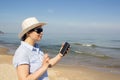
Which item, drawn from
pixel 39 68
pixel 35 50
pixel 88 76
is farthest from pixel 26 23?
pixel 88 76

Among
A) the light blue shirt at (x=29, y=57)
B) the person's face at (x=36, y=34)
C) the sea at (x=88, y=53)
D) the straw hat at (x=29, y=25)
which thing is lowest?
the sea at (x=88, y=53)

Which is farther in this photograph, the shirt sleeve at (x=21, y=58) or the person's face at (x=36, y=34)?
the person's face at (x=36, y=34)

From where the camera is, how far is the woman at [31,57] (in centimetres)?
295

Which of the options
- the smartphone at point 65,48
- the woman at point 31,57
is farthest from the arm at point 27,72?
the smartphone at point 65,48

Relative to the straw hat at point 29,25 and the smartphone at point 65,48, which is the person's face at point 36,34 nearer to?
the straw hat at point 29,25

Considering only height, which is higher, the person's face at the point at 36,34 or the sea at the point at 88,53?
the person's face at the point at 36,34

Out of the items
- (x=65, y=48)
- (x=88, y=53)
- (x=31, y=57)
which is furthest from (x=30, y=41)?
(x=88, y=53)

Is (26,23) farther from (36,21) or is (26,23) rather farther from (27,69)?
(27,69)

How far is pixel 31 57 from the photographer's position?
3.11m

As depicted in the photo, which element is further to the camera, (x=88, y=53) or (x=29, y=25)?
(x=88, y=53)

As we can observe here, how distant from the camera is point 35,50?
3215 mm

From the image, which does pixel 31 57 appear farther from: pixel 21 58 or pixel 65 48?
pixel 65 48

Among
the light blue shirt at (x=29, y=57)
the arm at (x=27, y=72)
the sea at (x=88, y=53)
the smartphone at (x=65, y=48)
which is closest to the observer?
the arm at (x=27, y=72)

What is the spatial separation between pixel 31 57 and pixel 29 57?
26 mm
